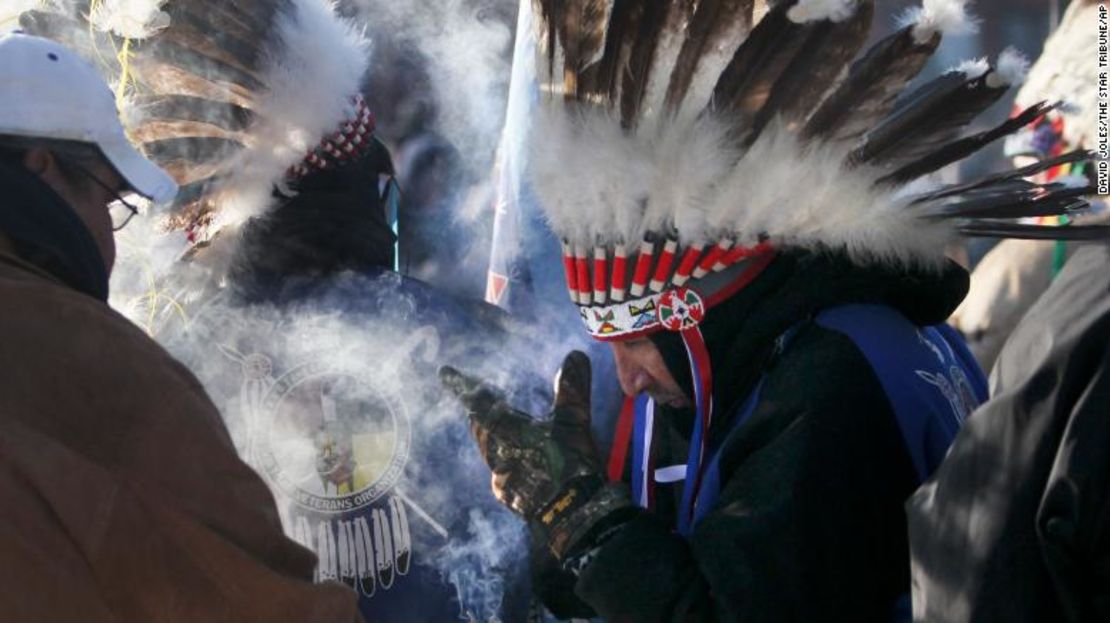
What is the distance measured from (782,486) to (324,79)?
173 cm

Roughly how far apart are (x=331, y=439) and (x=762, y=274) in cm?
134

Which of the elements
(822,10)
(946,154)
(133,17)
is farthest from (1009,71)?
(133,17)

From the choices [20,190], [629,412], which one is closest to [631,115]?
[629,412]

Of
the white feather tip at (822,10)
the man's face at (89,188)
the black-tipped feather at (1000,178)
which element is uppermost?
the white feather tip at (822,10)

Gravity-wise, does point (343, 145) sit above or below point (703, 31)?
below

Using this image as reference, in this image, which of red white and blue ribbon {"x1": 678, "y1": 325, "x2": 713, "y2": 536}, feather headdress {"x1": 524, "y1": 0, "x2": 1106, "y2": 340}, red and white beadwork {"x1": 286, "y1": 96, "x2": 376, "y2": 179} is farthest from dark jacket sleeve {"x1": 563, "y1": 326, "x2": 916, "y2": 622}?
red and white beadwork {"x1": 286, "y1": 96, "x2": 376, "y2": 179}

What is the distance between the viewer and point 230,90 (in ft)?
11.2

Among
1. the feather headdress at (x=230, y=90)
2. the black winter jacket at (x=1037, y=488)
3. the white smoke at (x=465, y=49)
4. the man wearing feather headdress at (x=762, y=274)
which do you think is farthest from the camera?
the white smoke at (x=465, y=49)

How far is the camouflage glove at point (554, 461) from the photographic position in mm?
2529

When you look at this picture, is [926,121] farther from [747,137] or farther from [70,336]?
[70,336]

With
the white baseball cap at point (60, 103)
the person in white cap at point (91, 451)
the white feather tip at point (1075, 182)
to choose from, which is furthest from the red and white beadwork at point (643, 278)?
the white baseball cap at point (60, 103)

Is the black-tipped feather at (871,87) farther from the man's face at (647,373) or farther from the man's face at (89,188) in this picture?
the man's face at (89,188)

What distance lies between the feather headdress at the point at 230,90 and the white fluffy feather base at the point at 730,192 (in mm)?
1088

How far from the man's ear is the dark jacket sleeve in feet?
3.93
